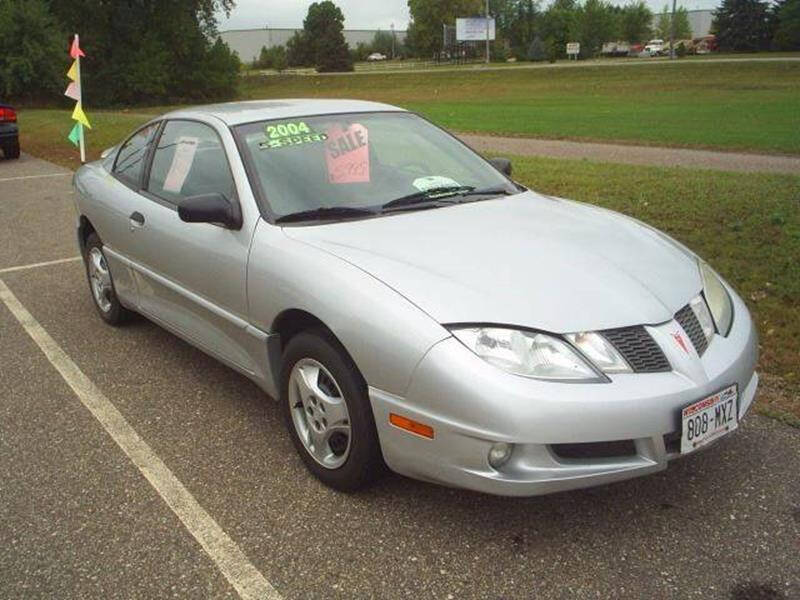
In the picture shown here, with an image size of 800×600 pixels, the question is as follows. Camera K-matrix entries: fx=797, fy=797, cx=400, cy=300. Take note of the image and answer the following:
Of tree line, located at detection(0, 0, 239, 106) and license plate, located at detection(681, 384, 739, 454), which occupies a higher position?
tree line, located at detection(0, 0, 239, 106)

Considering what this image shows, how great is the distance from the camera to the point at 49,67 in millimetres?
34938

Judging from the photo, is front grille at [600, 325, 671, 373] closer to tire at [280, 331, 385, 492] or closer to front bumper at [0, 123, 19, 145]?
tire at [280, 331, 385, 492]

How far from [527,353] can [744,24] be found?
74105 mm

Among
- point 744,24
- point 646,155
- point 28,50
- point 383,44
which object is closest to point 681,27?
point 744,24

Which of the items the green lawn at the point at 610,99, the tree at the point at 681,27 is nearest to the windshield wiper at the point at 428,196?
the green lawn at the point at 610,99

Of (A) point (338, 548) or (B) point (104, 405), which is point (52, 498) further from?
(A) point (338, 548)

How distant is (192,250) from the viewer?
12.7 feet

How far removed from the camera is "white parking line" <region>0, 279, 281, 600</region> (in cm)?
267

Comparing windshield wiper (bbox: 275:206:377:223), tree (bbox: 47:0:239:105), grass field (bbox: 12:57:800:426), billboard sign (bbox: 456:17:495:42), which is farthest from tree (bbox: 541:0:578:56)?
windshield wiper (bbox: 275:206:377:223)

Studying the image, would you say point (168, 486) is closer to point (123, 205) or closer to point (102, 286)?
point (123, 205)

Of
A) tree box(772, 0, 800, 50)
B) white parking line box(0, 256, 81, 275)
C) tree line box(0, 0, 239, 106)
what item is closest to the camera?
white parking line box(0, 256, 81, 275)

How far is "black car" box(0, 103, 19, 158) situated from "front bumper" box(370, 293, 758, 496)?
1539 centimetres

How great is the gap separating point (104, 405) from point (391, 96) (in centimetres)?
4087

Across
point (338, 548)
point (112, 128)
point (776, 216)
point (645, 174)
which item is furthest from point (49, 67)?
point (338, 548)
